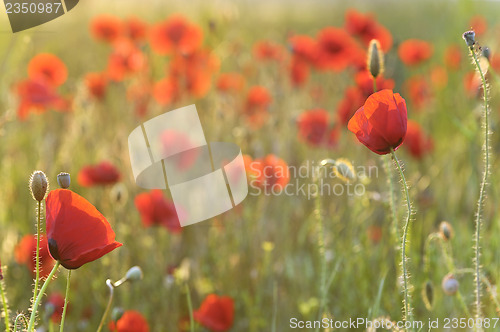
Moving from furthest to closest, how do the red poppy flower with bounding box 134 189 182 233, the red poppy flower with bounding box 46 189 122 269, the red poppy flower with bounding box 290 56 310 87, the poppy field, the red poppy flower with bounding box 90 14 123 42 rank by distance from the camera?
1. the red poppy flower with bounding box 90 14 123 42
2. the red poppy flower with bounding box 290 56 310 87
3. the red poppy flower with bounding box 134 189 182 233
4. the poppy field
5. the red poppy flower with bounding box 46 189 122 269

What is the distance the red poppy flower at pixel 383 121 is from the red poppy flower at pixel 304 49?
1741 mm

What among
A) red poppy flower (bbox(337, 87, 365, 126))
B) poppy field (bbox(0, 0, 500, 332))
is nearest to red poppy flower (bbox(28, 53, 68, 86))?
poppy field (bbox(0, 0, 500, 332))

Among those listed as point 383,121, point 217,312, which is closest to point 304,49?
point 217,312

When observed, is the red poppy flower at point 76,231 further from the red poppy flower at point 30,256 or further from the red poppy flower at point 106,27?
the red poppy flower at point 106,27

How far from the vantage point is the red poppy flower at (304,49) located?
8.96 ft

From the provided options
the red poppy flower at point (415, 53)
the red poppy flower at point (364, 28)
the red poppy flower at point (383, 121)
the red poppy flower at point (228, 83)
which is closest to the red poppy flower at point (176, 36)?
the red poppy flower at point (228, 83)

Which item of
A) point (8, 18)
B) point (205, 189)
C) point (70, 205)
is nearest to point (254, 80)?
point (205, 189)

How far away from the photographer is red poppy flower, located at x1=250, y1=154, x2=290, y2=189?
6.56 feet

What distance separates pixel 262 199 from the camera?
229 centimetres

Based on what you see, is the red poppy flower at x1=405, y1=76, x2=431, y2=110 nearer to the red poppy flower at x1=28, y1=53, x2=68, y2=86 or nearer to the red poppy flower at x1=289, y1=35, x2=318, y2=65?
the red poppy flower at x1=289, y1=35, x2=318, y2=65

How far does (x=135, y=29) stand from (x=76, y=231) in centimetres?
233

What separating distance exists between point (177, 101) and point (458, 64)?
1.46 m

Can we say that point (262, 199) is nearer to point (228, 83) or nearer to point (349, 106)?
point (349, 106)

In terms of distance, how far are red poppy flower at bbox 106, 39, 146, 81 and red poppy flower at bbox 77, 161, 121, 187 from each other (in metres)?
0.93
